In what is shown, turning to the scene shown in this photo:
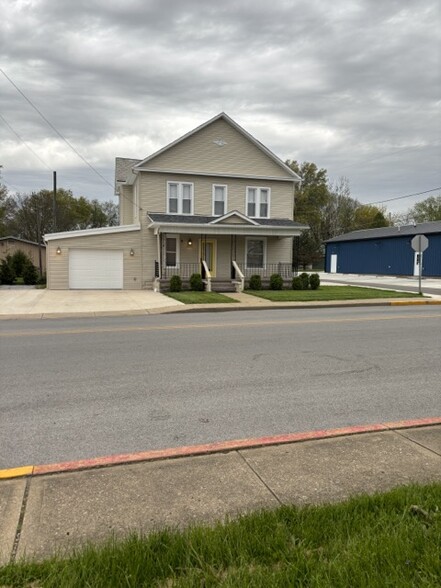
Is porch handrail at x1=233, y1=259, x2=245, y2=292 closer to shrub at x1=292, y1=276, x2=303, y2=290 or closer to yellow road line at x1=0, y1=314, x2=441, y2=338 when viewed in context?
shrub at x1=292, y1=276, x2=303, y2=290

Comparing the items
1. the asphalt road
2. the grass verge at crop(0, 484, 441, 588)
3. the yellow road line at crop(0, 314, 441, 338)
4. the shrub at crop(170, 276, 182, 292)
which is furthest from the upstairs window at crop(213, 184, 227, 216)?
the grass verge at crop(0, 484, 441, 588)

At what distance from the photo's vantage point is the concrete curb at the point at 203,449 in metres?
3.57

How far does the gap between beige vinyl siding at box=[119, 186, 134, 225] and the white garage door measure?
519 cm

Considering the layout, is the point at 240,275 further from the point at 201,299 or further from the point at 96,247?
the point at 96,247

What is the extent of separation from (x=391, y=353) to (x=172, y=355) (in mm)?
3971

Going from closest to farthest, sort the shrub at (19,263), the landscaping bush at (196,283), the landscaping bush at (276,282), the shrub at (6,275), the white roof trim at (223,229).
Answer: the landscaping bush at (196,283), the white roof trim at (223,229), the landscaping bush at (276,282), the shrub at (6,275), the shrub at (19,263)

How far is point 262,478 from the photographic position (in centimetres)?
344

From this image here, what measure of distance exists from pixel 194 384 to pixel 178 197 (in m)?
18.8

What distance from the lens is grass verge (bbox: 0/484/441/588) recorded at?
7.45 ft

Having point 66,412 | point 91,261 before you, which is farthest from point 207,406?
point 91,261

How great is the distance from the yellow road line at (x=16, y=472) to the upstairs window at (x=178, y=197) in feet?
68.7

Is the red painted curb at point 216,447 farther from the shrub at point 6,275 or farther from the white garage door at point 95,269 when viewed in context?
the shrub at point 6,275

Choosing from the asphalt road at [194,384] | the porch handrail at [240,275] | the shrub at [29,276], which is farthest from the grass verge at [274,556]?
the shrub at [29,276]

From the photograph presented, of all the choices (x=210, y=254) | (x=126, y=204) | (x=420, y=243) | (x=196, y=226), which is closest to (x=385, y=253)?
(x=420, y=243)
